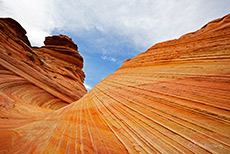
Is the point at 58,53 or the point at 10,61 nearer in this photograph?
the point at 10,61

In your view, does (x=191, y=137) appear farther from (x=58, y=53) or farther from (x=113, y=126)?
(x=58, y=53)

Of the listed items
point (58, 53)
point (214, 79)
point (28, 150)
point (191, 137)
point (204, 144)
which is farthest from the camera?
point (58, 53)

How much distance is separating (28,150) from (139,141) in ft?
5.56

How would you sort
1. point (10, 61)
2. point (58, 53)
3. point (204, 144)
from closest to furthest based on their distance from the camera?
point (204, 144) → point (10, 61) → point (58, 53)

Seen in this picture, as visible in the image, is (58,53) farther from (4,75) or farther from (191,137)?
(191,137)

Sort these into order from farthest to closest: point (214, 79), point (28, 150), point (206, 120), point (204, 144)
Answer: point (214, 79) < point (28, 150) < point (206, 120) < point (204, 144)

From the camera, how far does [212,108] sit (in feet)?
4.20

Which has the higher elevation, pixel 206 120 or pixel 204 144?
pixel 206 120

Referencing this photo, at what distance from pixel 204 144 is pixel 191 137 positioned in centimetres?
12

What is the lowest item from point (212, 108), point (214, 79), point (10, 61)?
point (212, 108)

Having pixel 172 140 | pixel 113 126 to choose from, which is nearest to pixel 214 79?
pixel 172 140

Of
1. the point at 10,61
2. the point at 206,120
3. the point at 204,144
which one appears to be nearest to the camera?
the point at 204,144

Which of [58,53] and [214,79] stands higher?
[58,53]

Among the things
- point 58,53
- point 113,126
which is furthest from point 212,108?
point 58,53
